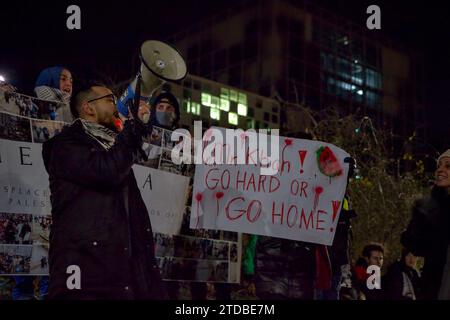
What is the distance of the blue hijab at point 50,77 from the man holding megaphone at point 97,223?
51.2 inches

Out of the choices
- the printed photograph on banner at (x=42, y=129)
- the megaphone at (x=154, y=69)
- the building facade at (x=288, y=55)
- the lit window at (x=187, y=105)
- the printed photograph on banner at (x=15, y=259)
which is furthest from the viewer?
the building facade at (x=288, y=55)

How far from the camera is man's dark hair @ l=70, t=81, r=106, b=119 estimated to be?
3.60m

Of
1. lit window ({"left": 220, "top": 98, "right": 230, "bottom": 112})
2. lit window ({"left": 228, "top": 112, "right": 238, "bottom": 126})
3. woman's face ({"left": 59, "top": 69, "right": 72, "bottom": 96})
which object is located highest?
lit window ({"left": 220, "top": 98, "right": 230, "bottom": 112})

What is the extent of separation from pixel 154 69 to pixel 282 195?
1.59 meters

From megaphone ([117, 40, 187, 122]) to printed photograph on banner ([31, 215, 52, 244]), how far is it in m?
0.85

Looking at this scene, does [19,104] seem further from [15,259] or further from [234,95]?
[234,95]

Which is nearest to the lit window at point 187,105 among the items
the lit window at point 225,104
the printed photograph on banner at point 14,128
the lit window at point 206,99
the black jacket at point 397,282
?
the lit window at point 206,99

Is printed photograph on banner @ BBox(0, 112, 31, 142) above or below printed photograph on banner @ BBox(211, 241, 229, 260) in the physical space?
above

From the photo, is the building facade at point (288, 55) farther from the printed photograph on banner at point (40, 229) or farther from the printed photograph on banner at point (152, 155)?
the printed photograph on banner at point (40, 229)

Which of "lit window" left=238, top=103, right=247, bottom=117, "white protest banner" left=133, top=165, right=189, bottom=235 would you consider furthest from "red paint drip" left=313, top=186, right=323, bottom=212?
"lit window" left=238, top=103, right=247, bottom=117

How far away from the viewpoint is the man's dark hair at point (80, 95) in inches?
142

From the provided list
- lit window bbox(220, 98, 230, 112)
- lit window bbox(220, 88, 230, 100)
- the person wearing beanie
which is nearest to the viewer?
the person wearing beanie

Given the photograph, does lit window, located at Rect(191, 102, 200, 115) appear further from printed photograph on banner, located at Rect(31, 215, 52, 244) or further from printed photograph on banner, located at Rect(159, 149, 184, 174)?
printed photograph on banner, located at Rect(31, 215, 52, 244)

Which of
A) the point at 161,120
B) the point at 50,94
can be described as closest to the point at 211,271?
the point at 161,120
